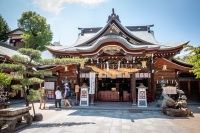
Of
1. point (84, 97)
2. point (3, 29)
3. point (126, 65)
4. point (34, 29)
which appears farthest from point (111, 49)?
point (3, 29)

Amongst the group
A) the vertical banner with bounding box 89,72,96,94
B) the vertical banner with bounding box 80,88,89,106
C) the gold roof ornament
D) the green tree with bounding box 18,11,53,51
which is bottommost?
the vertical banner with bounding box 80,88,89,106

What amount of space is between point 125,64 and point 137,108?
3.98m

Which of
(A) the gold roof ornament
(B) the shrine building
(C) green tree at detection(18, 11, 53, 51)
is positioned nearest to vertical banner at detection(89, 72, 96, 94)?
(B) the shrine building

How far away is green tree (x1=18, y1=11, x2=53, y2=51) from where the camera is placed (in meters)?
31.2

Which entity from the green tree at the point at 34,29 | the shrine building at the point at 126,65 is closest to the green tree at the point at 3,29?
the green tree at the point at 34,29

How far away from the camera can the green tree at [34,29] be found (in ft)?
102

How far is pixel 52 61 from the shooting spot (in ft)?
31.8

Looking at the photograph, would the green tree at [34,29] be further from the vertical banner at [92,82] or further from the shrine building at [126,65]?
the vertical banner at [92,82]

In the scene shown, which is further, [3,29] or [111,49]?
[3,29]

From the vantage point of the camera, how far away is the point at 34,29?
31.7 m

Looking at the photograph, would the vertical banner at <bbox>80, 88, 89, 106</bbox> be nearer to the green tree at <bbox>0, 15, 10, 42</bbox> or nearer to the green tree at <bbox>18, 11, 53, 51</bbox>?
the green tree at <bbox>18, 11, 53, 51</bbox>

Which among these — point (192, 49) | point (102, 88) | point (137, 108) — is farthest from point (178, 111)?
point (102, 88)

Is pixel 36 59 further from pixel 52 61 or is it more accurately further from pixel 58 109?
pixel 58 109

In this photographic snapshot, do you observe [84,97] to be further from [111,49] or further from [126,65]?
[111,49]
